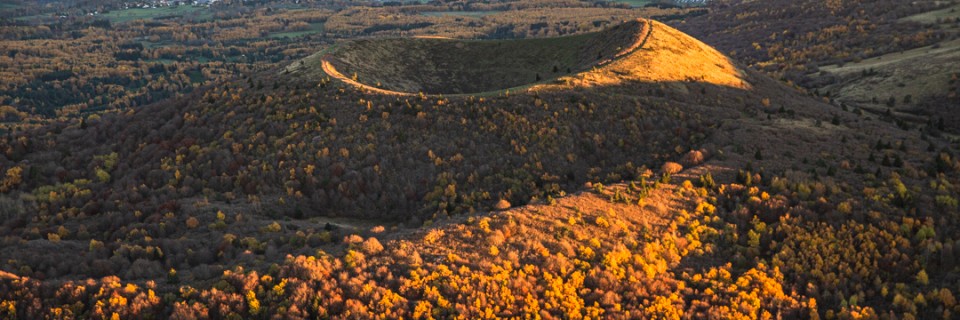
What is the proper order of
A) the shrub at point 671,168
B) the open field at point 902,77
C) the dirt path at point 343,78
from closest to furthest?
the shrub at point 671,168
the dirt path at point 343,78
the open field at point 902,77

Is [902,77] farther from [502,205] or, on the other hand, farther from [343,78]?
[343,78]

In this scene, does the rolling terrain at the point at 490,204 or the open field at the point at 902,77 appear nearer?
the rolling terrain at the point at 490,204

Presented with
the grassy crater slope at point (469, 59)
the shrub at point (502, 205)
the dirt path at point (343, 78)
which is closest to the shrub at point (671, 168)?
the shrub at point (502, 205)

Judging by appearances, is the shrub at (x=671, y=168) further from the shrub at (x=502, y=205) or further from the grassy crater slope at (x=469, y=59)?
the grassy crater slope at (x=469, y=59)

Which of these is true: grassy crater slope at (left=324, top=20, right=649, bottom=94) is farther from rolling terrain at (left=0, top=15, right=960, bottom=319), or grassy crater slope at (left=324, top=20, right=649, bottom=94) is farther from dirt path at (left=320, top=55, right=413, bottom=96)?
rolling terrain at (left=0, top=15, right=960, bottom=319)

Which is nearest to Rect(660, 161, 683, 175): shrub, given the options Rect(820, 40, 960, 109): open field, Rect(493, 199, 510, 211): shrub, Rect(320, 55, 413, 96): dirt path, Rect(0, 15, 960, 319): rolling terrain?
Rect(0, 15, 960, 319): rolling terrain

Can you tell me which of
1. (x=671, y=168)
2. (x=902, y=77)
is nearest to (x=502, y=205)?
(x=671, y=168)
